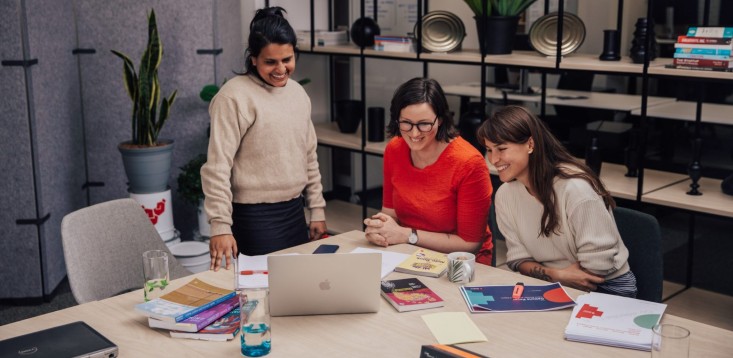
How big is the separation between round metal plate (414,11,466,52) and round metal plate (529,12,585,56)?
0.38 meters

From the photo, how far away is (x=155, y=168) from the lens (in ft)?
12.6

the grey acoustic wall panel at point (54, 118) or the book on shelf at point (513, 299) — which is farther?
the grey acoustic wall panel at point (54, 118)

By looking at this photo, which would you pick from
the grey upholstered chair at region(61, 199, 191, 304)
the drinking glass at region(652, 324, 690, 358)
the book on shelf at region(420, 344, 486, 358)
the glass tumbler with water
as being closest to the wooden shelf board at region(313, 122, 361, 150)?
the grey upholstered chair at region(61, 199, 191, 304)

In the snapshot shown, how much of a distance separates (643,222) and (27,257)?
295 centimetres

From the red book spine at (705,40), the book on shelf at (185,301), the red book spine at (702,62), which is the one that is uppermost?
the red book spine at (705,40)

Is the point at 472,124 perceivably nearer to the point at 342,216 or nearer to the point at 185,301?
the point at 342,216

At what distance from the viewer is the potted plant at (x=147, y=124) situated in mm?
3744

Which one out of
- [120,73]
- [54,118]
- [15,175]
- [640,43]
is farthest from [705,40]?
[15,175]

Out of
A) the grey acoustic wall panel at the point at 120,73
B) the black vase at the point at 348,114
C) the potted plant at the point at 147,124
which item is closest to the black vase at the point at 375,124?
the black vase at the point at 348,114

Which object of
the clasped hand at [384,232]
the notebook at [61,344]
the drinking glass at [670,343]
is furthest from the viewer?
the clasped hand at [384,232]

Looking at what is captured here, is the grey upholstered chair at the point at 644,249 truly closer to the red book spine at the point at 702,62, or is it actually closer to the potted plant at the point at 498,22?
the red book spine at the point at 702,62

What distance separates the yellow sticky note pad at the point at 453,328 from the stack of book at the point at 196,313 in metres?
0.48

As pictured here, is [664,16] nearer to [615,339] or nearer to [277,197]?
[277,197]

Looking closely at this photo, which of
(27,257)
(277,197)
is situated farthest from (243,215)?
(27,257)
